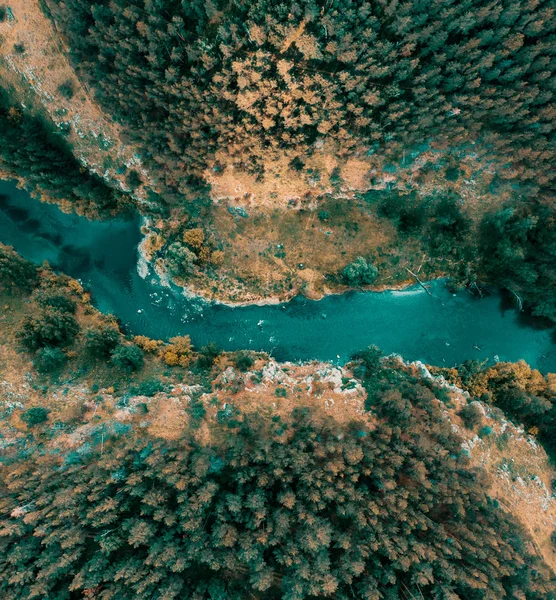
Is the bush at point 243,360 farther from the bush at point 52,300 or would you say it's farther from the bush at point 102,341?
the bush at point 52,300

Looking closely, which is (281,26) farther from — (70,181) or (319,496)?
(319,496)

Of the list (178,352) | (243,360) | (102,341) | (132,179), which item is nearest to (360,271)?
(243,360)

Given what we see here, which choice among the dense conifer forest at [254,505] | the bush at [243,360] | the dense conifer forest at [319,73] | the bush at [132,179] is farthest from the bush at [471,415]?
the bush at [132,179]

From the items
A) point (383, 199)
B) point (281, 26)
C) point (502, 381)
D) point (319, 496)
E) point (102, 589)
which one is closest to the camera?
point (102, 589)

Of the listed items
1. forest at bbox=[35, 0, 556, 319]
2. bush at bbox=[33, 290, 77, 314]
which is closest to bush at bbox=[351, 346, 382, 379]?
forest at bbox=[35, 0, 556, 319]

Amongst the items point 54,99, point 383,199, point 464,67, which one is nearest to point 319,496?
point 383,199
